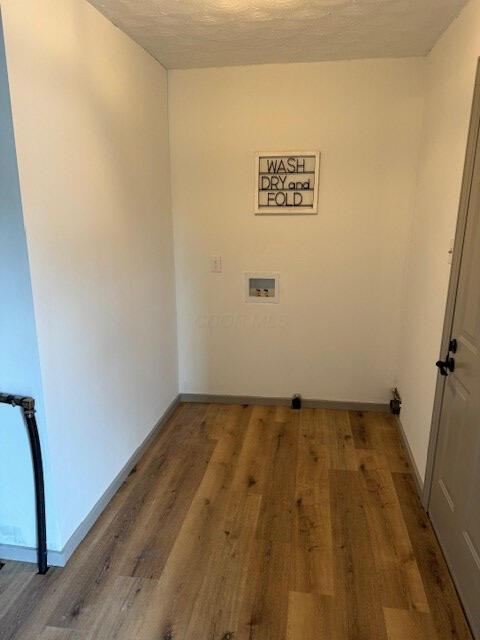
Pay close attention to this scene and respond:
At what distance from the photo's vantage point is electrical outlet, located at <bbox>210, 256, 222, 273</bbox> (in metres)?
3.34

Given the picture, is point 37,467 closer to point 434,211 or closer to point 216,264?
point 216,264

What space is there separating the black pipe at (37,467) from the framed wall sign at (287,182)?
2163 mm

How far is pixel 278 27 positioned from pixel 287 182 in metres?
1.01

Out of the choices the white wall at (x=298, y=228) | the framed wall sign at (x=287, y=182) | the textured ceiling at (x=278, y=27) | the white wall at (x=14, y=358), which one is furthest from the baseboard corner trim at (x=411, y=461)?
the textured ceiling at (x=278, y=27)

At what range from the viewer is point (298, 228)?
10.5 ft

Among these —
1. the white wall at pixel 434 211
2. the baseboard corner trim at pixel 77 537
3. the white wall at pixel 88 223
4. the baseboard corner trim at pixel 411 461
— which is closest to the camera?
the white wall at pixel 88 223

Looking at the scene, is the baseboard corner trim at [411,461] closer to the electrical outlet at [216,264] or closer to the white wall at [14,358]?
the electrical outlet at [216,264]

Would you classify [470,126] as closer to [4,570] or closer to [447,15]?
[447,15]

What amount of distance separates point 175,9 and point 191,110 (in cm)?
102

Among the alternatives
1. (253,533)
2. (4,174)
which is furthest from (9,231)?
(253,533)

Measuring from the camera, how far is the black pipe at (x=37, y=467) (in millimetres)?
1702

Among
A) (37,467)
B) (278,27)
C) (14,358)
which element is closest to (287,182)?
(278,27)

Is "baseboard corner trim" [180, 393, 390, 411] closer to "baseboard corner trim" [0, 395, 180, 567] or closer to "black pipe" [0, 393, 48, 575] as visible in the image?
"baseboard corner trim" [0, 395, 180, 567]

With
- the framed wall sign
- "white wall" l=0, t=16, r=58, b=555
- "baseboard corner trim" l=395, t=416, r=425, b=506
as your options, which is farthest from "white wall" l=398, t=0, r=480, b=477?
"white wall" l=0, t=16, r=58, b=555
